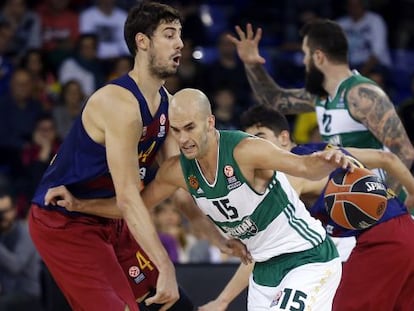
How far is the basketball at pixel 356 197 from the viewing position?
18.3 feet

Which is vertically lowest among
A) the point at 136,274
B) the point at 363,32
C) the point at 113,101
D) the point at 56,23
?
the point at 136,274

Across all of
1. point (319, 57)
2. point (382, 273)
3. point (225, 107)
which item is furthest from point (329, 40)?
point (225, 107)

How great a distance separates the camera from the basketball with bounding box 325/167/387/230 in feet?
18.3

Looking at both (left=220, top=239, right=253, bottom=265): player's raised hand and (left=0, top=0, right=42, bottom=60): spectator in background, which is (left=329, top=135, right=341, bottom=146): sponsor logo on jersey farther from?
(left=0, top=0, right=42, bottom=60): spectator in background

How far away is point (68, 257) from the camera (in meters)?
5.79

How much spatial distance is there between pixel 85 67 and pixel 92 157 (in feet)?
19.2

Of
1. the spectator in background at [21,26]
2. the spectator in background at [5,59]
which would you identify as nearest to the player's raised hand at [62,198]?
the spectator in background at [5,59]

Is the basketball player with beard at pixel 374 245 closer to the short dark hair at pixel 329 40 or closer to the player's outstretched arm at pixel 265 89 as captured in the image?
the short dark hair at pixel 329 40

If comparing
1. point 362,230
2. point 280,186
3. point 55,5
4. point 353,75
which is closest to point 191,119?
point 280,186

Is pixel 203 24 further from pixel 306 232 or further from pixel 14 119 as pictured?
pixel 306 232

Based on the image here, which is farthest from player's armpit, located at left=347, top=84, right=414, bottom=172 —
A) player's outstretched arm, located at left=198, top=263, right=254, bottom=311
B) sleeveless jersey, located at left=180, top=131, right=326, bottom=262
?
player's outstretched arm, located at left=198, top=263, right=254, bottom=311

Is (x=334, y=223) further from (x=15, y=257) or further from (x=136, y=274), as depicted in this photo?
(x=15, y=257)

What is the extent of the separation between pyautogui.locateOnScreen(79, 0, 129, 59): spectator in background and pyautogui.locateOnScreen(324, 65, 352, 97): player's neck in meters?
5.15

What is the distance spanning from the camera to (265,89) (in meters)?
7.77
